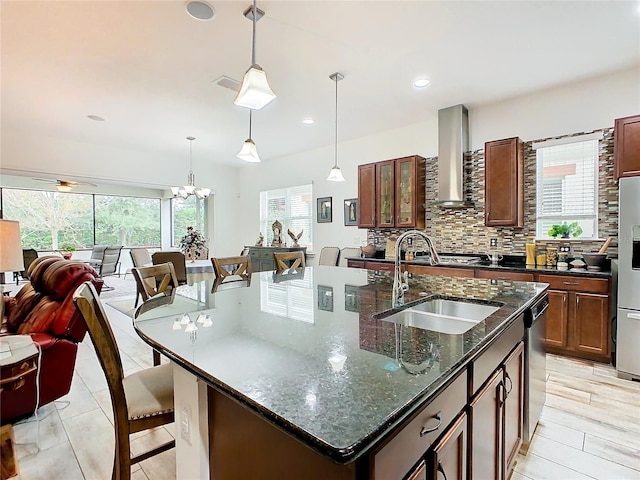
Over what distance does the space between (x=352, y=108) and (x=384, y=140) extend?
1.19m

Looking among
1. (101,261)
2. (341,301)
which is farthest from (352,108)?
(101,261)

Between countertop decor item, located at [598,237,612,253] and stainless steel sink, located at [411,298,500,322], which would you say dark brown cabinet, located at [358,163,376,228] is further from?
stainless steel sink, located at [411,298,500,322]

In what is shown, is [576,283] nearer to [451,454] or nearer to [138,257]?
[451,454]

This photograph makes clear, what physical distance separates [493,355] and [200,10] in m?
2.93

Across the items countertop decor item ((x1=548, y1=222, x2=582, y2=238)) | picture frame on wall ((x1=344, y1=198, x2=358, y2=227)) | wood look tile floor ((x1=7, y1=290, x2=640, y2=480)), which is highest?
picture frame on wall ((x1=344, y1=198, x2=358, y2=227))

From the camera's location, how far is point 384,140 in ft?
17.4

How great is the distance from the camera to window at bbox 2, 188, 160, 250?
8.72 metres

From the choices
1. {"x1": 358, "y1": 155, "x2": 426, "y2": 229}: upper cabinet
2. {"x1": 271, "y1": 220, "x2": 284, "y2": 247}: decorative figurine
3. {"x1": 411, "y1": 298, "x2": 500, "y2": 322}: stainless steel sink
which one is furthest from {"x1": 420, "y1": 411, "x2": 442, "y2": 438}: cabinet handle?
{"x1": 271, "y1": 220, "x2": 284, "y2": 247}: decorative figurine

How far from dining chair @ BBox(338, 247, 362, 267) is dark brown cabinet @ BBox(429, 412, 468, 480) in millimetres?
4334

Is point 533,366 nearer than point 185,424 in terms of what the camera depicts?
No

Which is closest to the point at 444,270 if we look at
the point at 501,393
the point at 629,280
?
the point at 629,280

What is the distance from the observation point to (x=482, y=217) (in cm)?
426

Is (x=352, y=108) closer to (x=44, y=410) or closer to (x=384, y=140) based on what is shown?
(x=384, y=140)

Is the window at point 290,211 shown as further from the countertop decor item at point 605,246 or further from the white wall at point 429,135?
the countertop decor item at point 605,246
